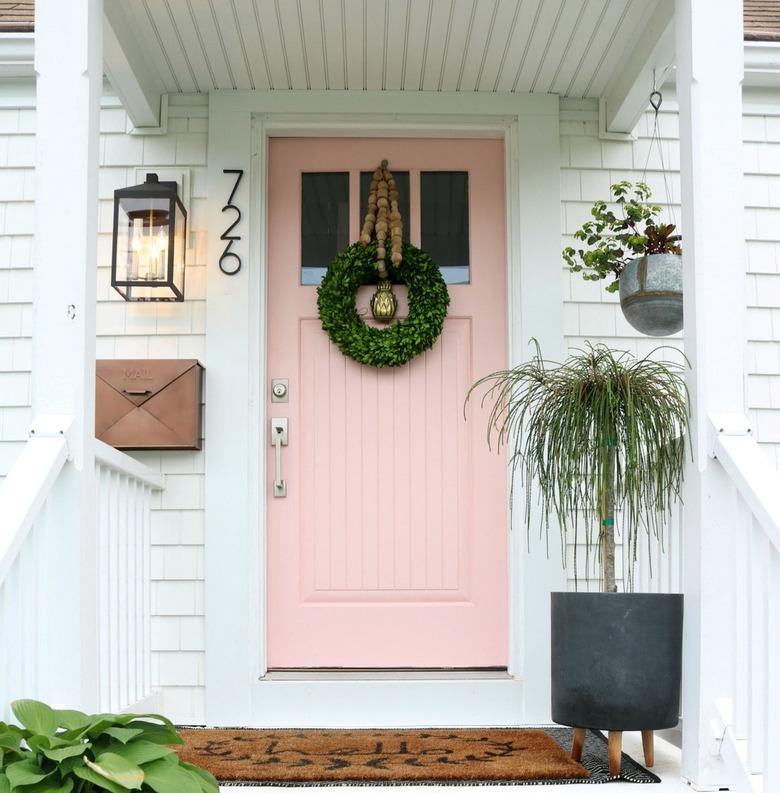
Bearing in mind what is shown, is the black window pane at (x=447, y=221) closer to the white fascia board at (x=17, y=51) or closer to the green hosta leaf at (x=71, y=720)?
the white fascia board at (x=17, y=51)

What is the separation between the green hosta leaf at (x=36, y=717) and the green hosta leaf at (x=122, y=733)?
122 mm

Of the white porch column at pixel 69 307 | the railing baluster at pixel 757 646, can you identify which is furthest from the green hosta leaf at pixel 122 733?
the railing baluster at pixel 757 646

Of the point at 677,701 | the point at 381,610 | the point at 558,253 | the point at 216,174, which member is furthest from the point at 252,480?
the point at 677,701

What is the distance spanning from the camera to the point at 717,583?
2756mm

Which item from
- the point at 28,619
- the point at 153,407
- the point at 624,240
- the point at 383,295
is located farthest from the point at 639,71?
the point at 28,619

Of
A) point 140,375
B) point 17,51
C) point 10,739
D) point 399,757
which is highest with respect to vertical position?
point 17,51

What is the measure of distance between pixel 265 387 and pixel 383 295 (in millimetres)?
562

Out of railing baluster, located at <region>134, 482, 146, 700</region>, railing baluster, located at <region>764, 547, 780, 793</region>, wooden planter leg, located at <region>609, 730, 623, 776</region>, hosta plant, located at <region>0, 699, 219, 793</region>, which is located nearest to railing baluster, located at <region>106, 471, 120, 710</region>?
railing baluster, located at <region>134, 482, 146, 700</region>

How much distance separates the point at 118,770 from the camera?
6.85ft

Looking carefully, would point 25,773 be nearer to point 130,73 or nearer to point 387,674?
point 387,674

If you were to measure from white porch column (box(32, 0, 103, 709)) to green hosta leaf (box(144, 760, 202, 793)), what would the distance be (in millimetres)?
613

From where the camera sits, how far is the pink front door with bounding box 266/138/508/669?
13.2 feet

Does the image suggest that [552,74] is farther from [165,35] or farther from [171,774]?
[171,774]

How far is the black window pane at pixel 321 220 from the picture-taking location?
4168 mm
